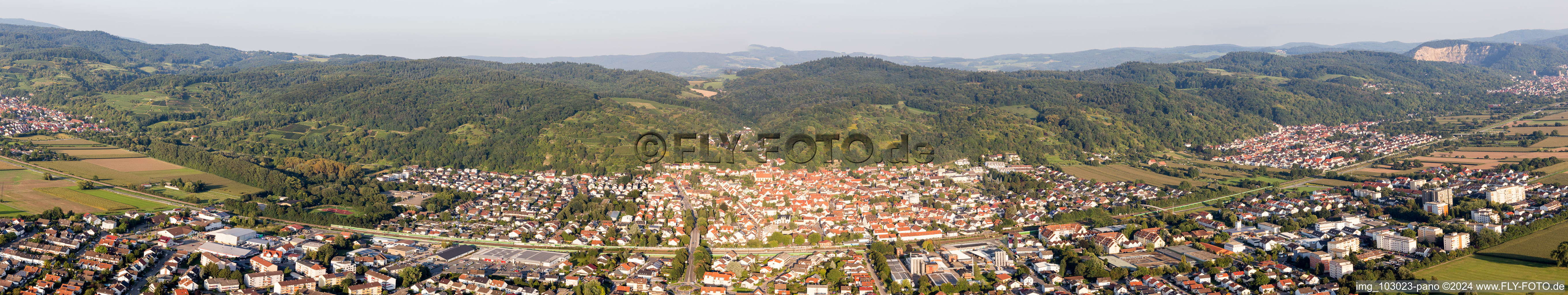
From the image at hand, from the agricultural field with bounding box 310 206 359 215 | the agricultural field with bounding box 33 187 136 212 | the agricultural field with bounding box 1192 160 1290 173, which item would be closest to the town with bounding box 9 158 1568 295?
the agricultural field with bounding box 33 187 136 212

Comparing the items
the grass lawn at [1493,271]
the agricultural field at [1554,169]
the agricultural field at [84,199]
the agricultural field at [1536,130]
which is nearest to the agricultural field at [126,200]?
the agricultural field at [84,199]

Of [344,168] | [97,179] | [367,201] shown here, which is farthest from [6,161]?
[367,201]

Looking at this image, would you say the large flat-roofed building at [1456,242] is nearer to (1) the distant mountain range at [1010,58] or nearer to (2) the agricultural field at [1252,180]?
(2) the agricultural field at [1252,180]

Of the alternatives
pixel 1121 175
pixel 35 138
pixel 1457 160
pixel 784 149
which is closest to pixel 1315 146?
pixel 1457 160

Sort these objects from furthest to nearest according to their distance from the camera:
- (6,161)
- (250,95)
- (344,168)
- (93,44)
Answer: (93,44), (250,95), (344,168), (6,161)

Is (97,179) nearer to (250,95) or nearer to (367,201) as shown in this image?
(367,201)

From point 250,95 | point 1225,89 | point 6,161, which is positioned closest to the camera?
point 6,161

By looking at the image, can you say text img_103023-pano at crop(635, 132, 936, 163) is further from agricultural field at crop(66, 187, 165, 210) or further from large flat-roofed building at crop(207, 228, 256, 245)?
agricultural field at crop(66, 187, 165, 210)
